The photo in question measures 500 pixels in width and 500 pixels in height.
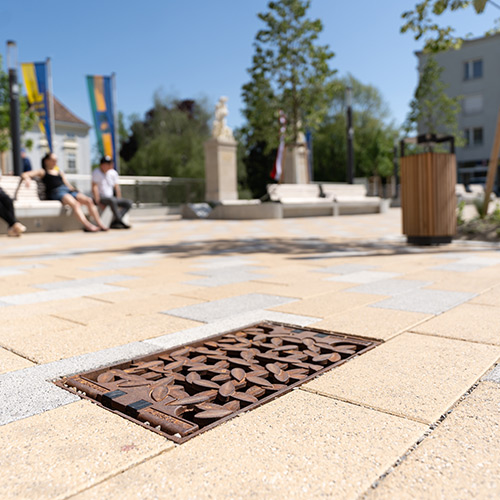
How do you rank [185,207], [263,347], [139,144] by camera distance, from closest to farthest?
1. [263,347]
2. [185,207]
3. [139,144]

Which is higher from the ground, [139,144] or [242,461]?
[139,144]

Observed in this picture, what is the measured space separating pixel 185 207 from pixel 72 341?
17.3 meters

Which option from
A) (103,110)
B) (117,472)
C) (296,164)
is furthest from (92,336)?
(296,164)

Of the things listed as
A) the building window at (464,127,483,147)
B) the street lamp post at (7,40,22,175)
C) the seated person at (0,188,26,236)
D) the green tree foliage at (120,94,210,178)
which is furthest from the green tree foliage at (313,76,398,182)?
the seated person at (0,188,26,236)

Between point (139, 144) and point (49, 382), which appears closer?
point (49, 382)

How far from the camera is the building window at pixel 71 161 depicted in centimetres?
5247

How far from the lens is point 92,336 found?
8.80 feet

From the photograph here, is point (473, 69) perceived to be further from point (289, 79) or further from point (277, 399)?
point (277, 399)

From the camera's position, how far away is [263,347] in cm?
247

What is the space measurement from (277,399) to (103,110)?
768 inches

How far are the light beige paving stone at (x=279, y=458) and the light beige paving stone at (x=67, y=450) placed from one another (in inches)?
2.3

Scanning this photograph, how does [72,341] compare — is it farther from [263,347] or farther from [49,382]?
[263,347]

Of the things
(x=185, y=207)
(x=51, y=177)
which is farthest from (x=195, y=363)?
(x=185, y=207)

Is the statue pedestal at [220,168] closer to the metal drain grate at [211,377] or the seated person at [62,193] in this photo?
the seated person at [62,193]
